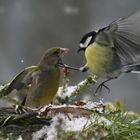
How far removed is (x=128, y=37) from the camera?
2.19 m

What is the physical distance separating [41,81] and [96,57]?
0.89ft

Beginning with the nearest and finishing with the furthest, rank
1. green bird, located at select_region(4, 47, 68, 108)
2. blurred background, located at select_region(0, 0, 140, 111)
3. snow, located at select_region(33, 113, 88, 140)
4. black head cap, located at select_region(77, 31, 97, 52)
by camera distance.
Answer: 1. snow, located at select_region(33, 113, 88, 140)
2. green bird, located at select_region(4, 47, 68, 108)
3. black head cap, located at select_region(77, 31, 97, 52)
4. blurred background, located at select_region(0, 0, 140, 111)

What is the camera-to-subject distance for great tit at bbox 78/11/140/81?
2197 mm

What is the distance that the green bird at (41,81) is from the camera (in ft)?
6.85

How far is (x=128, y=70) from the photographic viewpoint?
230cm

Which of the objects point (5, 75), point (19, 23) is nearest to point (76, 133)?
point (5, 75)

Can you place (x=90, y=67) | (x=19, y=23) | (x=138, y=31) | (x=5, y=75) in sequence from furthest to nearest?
1. (x=19, y=23)
2. (x=5, y=75)
3. (x=90, y=67)
4. (x=138, y=31)

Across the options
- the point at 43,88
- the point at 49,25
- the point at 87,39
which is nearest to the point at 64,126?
the point at 43,88

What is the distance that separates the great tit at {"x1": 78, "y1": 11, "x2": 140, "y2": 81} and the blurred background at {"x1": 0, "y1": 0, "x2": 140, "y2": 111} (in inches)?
115

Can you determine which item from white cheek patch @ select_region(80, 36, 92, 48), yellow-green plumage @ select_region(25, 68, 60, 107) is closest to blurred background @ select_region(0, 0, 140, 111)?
white cheek patch @ select_region(80, 36, 92, 48)

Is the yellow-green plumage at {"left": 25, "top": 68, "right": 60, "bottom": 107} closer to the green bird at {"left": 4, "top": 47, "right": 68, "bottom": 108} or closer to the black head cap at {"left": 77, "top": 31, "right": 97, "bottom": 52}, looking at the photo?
the green bird at {"left": 4, "top": 47, "right": 68, "bottom": 108}

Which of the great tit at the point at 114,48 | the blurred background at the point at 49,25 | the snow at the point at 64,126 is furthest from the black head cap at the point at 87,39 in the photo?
the blurred background at the point at 49,25

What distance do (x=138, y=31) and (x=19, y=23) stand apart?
13.8 feet

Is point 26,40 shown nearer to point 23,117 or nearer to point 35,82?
point 35,82
